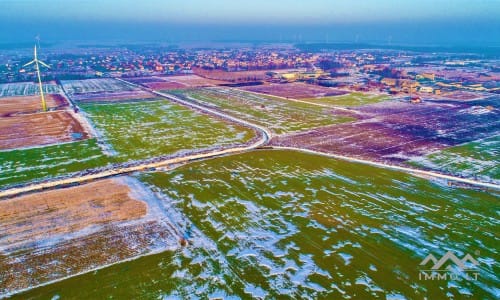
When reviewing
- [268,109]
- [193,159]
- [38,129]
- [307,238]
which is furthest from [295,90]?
[307,238]

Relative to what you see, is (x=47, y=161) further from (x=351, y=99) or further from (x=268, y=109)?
(x=351, y=99)

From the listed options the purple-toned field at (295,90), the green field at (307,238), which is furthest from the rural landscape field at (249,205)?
the purple-toned field at (295,90)

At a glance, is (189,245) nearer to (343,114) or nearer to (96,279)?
(96,279)

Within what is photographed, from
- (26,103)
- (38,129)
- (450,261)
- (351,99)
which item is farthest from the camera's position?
(351,99)

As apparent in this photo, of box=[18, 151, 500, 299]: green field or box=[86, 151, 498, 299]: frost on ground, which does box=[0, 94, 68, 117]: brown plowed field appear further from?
box=[86, 151, 498, 299]: frost on ground

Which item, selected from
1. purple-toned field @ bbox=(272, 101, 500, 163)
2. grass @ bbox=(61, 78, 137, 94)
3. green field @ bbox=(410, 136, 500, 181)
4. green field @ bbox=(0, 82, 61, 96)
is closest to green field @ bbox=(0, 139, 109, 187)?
purple-toned field @ bbox=(272, 101, 500, 163)

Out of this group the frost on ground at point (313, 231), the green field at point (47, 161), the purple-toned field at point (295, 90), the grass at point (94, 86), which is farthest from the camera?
the grass at point (94, 86)

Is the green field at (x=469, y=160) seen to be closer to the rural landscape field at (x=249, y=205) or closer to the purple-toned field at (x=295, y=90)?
the rural landscape field at (x=249, y=205)
